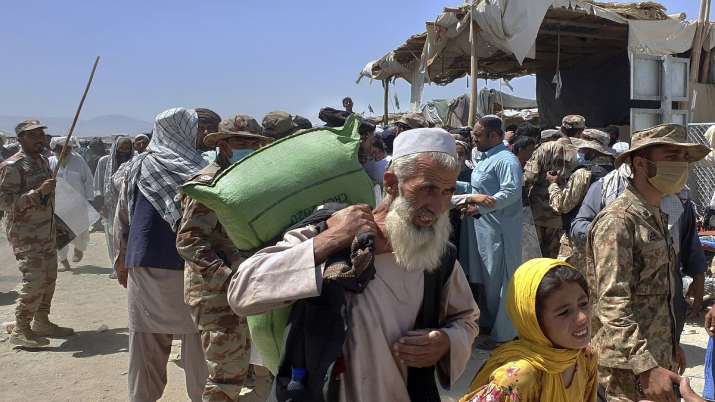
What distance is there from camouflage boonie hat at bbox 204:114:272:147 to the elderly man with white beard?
1.69 m

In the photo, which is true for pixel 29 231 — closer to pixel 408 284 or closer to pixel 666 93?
pixel 408 284

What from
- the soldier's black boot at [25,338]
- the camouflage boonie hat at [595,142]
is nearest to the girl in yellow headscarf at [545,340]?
the camouflage boonie hat at [595,142]

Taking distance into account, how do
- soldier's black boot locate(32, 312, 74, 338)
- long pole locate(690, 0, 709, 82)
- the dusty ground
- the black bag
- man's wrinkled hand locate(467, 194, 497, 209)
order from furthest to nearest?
long pole locate(690, 0, 709, 82) < soldier's black boot locate(32, 312, 74, 338) < the dusty ground < man's wrinkled hand locate(467, 194, 497, 209) < the black bag

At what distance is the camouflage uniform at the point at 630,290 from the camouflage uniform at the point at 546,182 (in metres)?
2.92

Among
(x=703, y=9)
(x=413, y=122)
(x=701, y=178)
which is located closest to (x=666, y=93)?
(x=703, y=9)

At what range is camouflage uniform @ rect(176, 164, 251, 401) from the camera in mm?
2994

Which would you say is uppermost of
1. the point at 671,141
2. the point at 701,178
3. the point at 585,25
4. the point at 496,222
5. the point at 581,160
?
the point at 585,25

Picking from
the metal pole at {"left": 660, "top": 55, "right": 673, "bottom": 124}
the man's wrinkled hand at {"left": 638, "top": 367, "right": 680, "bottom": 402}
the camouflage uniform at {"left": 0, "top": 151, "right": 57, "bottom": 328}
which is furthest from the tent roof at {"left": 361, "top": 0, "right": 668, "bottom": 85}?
the man's wrinkled hand at {"left": 638, "top": 367, "right": 680, "bottom": 402}

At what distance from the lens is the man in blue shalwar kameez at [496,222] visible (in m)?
4.67

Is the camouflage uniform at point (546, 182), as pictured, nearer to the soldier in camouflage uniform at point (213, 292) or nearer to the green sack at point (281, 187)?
the soldier in camouflage uniform at point (213, 292)

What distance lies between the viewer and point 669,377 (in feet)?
7.11

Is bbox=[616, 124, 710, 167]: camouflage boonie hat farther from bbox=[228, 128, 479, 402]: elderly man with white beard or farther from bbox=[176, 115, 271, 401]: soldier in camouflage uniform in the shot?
bbox=[176, 115, 271, 401]: soldier in camouflage uniform

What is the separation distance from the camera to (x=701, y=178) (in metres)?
7.74

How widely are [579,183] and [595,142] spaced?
103 centimetres
